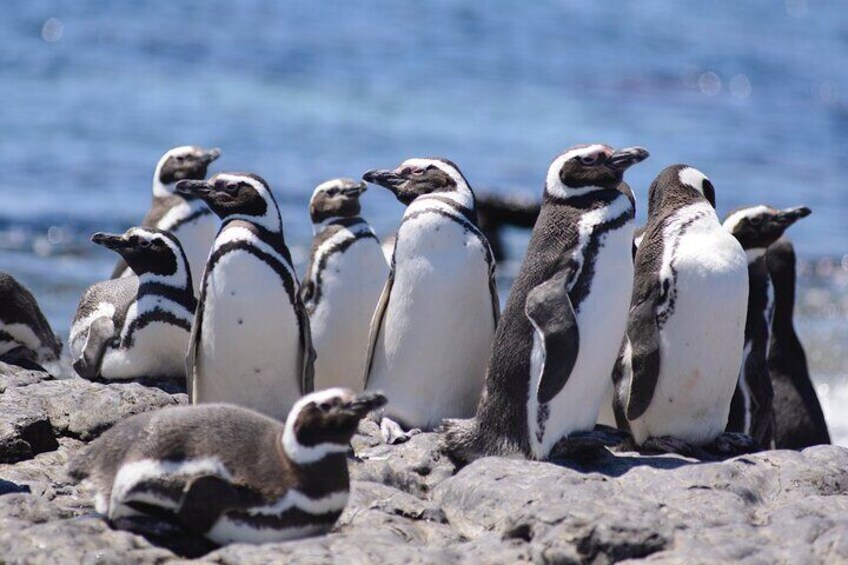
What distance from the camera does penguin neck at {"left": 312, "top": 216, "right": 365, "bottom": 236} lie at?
849 cm

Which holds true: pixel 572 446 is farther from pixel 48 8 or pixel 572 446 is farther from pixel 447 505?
pixel 48 8

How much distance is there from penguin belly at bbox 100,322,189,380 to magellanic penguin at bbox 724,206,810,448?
2.84 metres

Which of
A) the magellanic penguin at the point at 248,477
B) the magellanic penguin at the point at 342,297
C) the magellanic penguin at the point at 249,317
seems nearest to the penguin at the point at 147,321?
the magellanic penguin at the point at 249,317

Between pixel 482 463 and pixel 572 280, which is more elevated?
pixel 572 280

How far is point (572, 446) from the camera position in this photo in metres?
6.55

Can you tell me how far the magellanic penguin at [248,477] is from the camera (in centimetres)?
531

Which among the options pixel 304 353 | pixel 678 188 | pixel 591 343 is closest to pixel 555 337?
pixel 591 343

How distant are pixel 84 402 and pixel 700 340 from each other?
9.08 ft

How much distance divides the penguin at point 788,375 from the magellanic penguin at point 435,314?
300cm

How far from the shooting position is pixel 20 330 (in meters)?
8.38

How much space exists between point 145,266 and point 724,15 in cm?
3635

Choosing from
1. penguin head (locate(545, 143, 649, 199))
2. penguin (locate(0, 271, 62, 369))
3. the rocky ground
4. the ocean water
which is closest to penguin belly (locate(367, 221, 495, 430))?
the rocky ground

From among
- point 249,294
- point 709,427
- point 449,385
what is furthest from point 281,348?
point 709,427

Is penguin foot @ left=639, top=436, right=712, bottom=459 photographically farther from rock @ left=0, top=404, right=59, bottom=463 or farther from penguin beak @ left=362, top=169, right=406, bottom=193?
rock @ left=0, top=404, right=59, bottom=463
